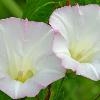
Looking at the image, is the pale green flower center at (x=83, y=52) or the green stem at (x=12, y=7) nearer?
the pale green flower center at (x=83, y=52)

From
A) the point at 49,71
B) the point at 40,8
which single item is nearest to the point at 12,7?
the point at 40,8

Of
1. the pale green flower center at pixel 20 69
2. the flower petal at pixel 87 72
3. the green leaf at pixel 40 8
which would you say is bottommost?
the pale green flower center at pixel 20 69

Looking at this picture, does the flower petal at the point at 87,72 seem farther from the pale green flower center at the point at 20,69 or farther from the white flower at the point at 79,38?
the pale green flower center at the point at 20,69

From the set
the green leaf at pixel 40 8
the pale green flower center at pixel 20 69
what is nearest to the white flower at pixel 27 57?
the pale green flower center at pixel 20 69

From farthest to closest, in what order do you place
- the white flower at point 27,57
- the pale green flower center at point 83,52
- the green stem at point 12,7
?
the green stem at point 12,7, the pale green flower center at point 83,52, the white flower at point 27,57

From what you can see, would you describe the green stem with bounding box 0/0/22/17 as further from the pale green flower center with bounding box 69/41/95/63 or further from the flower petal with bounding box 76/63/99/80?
the flower petal with bounding box 76/63/99/80

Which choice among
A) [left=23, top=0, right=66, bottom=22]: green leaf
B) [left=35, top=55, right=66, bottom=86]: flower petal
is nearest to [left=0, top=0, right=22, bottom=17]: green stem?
[left=23, top=0, right=66, bottom=22]: green leaf

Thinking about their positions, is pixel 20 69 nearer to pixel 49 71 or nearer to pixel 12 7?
pixel 49 71

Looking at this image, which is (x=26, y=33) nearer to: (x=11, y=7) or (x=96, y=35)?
(x=96, y=35)
